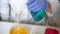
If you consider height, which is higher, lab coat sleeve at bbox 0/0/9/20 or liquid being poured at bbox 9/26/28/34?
lab coat sleeve at bbox 0/0/9/20

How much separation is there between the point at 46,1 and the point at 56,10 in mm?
114

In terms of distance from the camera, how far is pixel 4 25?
3.18 feet

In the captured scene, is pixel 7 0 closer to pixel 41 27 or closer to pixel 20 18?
pixel 20 18

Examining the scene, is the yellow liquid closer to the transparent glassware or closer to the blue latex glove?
the transparent glassware

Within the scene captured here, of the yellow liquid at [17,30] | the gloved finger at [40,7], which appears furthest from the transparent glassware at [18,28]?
the gloved finger at [40,7]

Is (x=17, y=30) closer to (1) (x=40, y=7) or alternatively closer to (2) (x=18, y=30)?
(2) (x=18, y=30)

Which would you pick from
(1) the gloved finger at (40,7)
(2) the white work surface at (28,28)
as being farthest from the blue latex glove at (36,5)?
(2) the white work surface at (28,28)

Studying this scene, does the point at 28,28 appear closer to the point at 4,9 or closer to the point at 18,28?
the point at 18,28

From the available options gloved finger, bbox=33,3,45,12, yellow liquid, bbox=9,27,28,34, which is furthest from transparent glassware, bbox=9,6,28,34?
gloved finger, bbox=33,3,45,12

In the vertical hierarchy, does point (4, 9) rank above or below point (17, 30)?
above

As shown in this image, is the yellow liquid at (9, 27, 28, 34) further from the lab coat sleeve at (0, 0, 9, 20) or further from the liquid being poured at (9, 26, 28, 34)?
the lab coat sleeve at (0, 0, 9, 20)

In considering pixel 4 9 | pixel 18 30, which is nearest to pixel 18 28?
pixel 18 30

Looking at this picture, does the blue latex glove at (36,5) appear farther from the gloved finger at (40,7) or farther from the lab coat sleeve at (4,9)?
the lab coat sleeve at (4,9)

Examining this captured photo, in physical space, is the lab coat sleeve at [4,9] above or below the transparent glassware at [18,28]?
above
